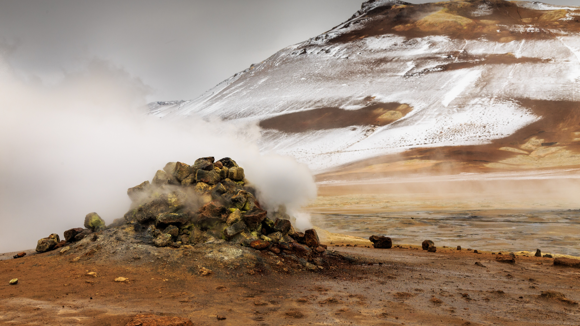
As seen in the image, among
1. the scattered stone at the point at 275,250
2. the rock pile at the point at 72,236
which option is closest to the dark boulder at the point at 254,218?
the scattered stone at the point at 275,250

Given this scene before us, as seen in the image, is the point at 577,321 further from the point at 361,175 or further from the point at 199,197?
the point at 361,175

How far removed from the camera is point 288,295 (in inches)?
228

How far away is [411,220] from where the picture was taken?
1822 centimetres

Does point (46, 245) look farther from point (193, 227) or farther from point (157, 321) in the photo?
point (157, 321)

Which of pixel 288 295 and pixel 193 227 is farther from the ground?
pixel 193 227

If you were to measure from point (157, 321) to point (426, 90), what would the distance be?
74265mm

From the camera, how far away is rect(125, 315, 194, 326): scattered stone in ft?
13.1

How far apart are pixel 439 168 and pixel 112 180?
3859 centimetres

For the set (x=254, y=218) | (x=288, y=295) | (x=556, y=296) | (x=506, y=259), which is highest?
(x=254, y=218)

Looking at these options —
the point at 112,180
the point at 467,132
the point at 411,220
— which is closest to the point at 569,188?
the point at 411,220

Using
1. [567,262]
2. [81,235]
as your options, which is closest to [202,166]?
[81,235]

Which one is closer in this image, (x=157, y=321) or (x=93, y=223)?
(x=157, y=321)

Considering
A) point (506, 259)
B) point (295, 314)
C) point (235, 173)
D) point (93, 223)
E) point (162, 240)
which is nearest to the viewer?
point (295, 314)

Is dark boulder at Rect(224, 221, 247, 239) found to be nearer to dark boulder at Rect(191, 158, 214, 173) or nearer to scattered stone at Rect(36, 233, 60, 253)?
dark boulder at Rect(191, 158, 214, 173)
